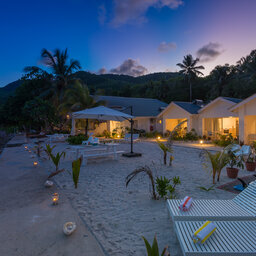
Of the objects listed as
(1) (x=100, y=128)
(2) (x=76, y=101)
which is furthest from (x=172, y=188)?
(1) (x=100, y=128)

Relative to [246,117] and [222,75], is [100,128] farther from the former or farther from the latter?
[222,75]

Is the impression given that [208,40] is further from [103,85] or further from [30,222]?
[103,85]

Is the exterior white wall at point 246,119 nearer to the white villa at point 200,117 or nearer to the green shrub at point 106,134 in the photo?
the white villa at point 200,117

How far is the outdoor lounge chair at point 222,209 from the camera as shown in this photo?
2748 millimetres

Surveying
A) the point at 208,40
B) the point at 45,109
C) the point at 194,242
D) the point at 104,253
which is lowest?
the point at 104,253

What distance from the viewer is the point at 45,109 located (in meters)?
22.0

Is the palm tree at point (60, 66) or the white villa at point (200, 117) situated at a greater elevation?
the palm tree at point (60, 66)

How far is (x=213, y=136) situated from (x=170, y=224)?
49.6 feet

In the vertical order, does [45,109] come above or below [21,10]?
below

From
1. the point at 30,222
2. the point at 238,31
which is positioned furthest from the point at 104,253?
the point at 238,31

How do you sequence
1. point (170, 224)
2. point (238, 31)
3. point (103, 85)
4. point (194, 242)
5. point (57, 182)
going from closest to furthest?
1. point (194, 242)
2. point (170, 224)
3. point (57, 182)
4. point (238, 31)
5. point (103, 85)

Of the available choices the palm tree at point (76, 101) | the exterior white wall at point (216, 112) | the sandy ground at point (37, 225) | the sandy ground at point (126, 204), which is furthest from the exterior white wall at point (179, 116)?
the sandy ground at point (37, 225)

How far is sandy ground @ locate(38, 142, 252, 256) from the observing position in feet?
9.45

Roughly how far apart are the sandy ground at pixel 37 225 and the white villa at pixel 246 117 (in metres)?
12.5
